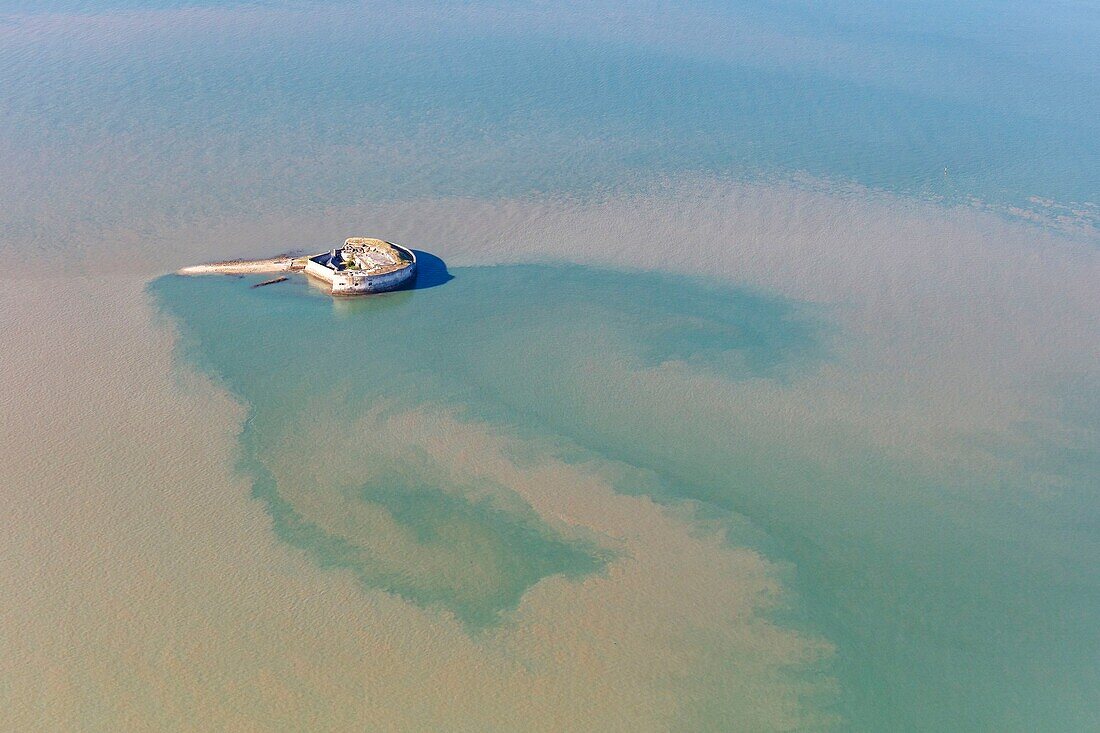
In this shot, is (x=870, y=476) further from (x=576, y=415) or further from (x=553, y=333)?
(x=553, y=333)

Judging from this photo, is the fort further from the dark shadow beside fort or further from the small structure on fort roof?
the dark shadow beside fort

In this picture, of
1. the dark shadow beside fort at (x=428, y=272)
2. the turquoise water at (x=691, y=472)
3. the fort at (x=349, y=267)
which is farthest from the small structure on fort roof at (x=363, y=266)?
the turquoise water at (x=691, y=472)

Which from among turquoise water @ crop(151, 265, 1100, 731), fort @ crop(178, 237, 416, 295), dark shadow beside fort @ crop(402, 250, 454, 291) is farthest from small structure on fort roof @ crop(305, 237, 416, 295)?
turquoise water @ crop(151, 265, 1100, 731)

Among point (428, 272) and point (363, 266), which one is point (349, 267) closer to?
point (363, 266)

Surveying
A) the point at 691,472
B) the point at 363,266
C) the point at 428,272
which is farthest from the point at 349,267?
the point at 691,472

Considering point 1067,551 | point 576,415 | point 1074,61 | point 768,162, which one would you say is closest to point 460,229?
point 576,415

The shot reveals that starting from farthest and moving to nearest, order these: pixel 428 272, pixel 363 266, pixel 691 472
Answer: pixel 428 272 < pixel 363 266 < pixel 691 472

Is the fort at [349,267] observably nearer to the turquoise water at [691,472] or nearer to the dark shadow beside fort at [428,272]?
the dark shadow beside fort at [428,272]
